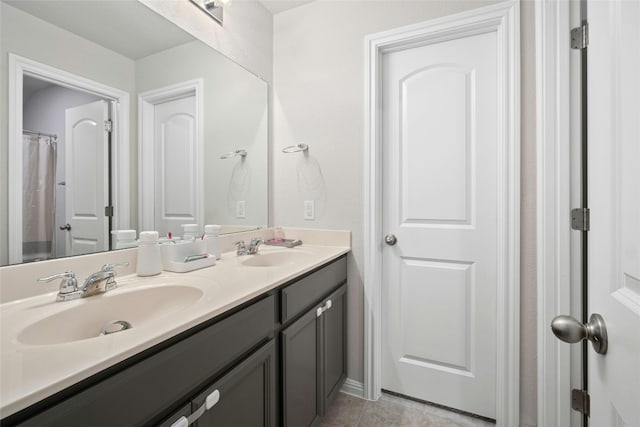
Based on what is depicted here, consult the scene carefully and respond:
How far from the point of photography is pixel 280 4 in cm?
196

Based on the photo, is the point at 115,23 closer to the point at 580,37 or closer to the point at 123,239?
the point at 123,239

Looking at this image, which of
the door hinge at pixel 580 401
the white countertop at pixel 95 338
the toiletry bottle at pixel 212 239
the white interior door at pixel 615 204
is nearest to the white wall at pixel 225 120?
the toiletry bottle at pixel 212 239

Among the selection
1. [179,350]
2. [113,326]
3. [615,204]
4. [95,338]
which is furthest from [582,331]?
[113,326]

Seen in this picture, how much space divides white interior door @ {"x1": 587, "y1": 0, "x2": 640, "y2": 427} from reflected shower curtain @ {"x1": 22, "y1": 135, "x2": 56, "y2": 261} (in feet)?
4.63

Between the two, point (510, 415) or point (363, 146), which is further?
point (363, 146)

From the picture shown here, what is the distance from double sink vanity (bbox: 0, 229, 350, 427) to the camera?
0.54m

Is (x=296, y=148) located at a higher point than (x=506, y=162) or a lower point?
higher

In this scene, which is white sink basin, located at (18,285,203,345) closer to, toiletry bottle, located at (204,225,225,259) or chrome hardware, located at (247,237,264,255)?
toiletry bottle, located at (204,225,225,259)

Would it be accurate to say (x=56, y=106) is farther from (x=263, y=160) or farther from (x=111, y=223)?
(x=263, y=160)

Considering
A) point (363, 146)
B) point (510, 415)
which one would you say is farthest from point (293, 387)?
point (363, 146)

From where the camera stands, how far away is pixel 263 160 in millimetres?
2010

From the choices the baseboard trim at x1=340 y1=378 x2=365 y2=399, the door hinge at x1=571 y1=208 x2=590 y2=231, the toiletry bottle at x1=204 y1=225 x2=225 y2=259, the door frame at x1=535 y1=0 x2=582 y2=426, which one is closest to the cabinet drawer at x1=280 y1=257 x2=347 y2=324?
the toiletry bottle at x1=204 y1=225 x2=225 y2=259

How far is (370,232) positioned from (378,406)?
0.97 meters

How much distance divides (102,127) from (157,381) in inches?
37.4
